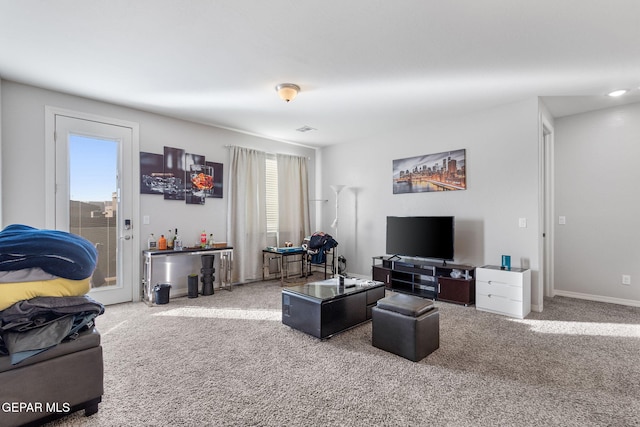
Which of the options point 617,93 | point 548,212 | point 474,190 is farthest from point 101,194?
point 617,93

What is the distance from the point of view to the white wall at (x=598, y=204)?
4172 millimetres

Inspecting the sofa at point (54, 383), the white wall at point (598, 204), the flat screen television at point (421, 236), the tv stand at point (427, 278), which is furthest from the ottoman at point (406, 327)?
the white wall at point (598, 204)

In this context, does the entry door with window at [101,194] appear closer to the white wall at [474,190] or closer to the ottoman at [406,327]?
the ottoman at [406,327]

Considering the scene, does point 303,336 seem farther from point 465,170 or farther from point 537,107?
point 537,107

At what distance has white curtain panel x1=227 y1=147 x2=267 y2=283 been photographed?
5.32 metres

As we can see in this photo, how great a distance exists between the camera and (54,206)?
12.1 ft

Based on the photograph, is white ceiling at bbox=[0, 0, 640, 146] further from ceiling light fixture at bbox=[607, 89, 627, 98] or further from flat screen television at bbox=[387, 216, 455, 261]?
flat screen television at bbox=[387, 216, 455, 261]

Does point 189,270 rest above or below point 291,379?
above

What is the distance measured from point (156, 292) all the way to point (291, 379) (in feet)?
9.00

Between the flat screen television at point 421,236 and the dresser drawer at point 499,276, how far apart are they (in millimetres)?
466

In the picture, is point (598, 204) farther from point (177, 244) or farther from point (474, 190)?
point (177, 244)

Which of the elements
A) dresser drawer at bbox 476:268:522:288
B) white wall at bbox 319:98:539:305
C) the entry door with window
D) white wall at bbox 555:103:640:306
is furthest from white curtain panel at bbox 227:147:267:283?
white wall at bbox 555:103:640:306

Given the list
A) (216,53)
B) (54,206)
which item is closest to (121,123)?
(54,206)

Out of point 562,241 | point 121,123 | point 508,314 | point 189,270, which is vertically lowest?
point 508,314
